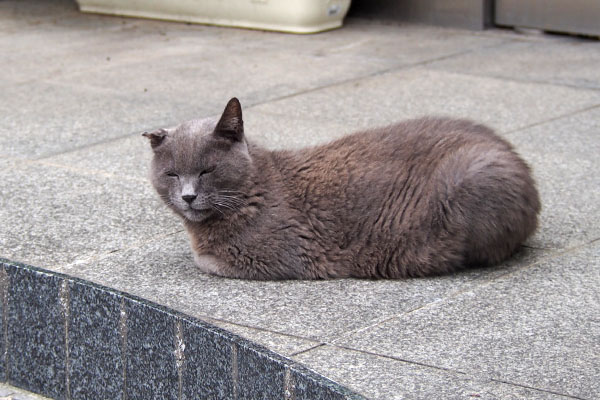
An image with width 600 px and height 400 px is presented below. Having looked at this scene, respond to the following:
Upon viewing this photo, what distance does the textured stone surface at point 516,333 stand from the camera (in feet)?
10.3

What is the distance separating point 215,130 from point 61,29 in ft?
21.3

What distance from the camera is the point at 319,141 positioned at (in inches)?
240

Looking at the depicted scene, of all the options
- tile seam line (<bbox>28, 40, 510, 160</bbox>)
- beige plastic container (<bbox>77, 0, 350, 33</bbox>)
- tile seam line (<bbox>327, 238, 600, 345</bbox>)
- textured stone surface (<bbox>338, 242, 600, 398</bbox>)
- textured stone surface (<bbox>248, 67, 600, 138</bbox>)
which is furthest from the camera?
beige plastic container (<bbox>77, 0, 350, 33</bbox>)

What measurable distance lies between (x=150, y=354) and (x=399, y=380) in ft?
3.52

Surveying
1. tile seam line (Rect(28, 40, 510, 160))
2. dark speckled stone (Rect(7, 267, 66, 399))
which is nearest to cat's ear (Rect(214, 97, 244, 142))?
dark speckled stone (Rect(7, 267, 66, 399))

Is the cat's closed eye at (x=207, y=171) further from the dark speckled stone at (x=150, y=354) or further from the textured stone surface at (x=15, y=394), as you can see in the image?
the textured stone surface at (x=15, y=394)

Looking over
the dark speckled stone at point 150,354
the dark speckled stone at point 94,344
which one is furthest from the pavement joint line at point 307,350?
the dark speckled stone at point 94,344

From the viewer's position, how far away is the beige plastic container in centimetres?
922

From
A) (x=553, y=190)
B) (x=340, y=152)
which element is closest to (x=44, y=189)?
(x=340, y=152)

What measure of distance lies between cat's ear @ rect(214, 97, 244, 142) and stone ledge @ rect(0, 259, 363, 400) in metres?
0.79

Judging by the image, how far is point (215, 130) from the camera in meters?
4.02

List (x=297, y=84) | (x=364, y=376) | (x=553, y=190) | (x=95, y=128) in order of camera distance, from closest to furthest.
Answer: (x=364, y=376), (x=553, y=190), (x=95, y=128), (x=297, y=84)

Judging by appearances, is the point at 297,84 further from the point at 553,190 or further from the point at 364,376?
the point at 364,376

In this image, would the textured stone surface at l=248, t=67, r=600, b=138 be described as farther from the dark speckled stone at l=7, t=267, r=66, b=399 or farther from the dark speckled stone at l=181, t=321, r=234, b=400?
the dark speckled stone at l=181, t=321, r=234, b=400
